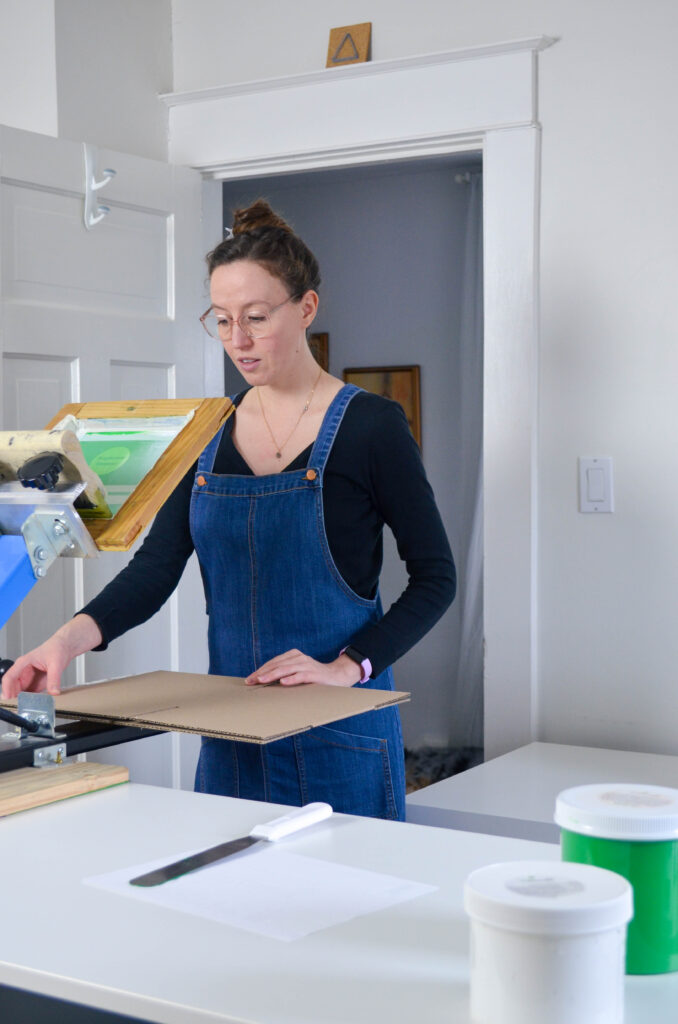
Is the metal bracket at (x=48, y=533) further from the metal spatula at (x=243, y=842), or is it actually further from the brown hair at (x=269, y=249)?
the brown hair at (x=269, y=249)

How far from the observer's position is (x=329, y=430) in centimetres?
188

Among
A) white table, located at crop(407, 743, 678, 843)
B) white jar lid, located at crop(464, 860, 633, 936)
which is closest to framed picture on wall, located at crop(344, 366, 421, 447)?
white table, located at crop(407, 743, 678, 843)

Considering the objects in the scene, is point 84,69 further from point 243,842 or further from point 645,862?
point 645,862

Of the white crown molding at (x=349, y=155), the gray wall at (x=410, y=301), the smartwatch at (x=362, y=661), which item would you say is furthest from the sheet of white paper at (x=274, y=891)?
the gray wall at (x=410, y=301)

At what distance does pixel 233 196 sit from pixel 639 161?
2.67 metres

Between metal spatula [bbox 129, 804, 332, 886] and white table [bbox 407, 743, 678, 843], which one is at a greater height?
metal spatula [bbox 129, 804, 332, 886]

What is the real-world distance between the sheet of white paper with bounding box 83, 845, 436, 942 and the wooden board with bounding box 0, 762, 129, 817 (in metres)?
0.23

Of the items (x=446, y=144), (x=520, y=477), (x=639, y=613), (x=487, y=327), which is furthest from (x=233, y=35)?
(x=639, y=613)

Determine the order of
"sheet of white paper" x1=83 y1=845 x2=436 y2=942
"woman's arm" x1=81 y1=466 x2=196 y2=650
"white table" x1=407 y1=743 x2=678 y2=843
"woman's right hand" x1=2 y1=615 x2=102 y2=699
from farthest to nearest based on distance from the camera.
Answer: "white table" x1=407 y1=743 x2=678 y2=843, "woman's arm" x1=81 y1=466 x2=196 y2=650, "woman's right hand" x1=2 y1=615 x2=102 y2=699, "sheet of white paper" x1=83 y1=845 x2=436 y2=942

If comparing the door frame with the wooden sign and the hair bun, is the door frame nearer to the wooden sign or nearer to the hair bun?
the wooden sign

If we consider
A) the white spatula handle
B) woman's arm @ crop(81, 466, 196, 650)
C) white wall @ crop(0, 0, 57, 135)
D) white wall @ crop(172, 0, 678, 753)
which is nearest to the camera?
the white spatula handle

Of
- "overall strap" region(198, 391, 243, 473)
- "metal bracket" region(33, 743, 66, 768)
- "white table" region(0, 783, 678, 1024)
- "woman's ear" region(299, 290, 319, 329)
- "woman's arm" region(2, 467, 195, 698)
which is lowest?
"white table" region(0, 783, 678, 1024)

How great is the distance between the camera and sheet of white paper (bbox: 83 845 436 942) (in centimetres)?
99

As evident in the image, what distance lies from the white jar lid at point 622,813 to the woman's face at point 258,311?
110cm
